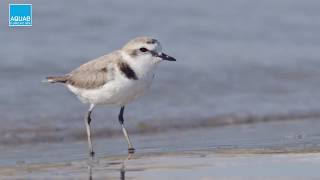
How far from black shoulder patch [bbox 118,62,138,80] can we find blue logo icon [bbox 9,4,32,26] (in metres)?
4.78

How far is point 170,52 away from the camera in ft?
48.4

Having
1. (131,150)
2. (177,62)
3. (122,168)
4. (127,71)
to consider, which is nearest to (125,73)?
(127,71)

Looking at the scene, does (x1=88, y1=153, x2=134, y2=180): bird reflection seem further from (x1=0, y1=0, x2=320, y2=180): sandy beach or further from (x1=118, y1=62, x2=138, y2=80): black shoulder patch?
(x1=118, y1=62, x2=138, y2=80): black shoulder patch

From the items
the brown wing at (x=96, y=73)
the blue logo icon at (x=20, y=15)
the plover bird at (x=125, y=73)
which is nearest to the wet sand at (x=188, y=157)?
the plover bird at (x=125, y=73)

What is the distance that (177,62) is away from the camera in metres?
14.2

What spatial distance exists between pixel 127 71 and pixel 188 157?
1121mm

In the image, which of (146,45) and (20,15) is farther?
(20,15)

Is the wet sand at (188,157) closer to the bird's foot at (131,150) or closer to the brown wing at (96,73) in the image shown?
the bird's foot at (131,150)

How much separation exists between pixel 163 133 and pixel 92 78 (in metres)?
1.49

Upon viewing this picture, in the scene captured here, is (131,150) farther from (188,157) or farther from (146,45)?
(146,45)

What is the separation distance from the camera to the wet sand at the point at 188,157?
28.2 ft

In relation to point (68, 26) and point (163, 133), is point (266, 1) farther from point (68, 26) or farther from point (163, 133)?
point (163, 133)

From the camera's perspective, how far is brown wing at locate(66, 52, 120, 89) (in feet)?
33.0

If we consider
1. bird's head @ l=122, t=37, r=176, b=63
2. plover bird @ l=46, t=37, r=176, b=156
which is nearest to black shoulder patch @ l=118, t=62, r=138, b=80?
plover bird @ l=46, t=37, r=176, b=156
